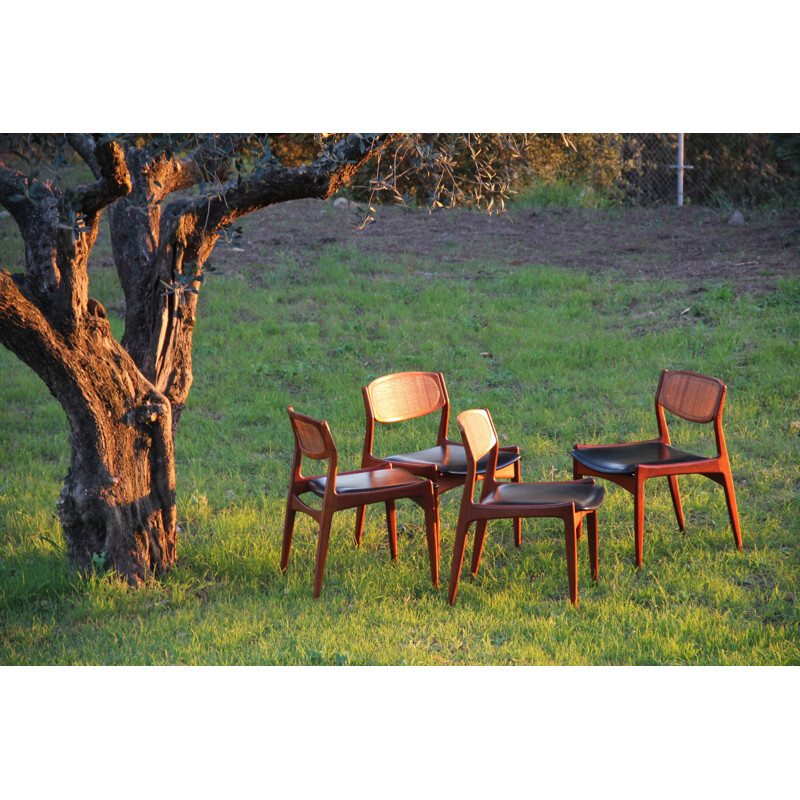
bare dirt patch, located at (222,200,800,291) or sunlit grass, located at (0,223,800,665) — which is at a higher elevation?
bare dirt patch, located at (222,200,800,291)

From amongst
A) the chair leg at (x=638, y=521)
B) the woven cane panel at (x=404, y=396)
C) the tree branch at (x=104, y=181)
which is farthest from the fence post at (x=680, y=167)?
the tree branch at (x=104, y=181)

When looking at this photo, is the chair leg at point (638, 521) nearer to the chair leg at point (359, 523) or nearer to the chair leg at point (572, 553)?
the chair leg at point (572, 553)

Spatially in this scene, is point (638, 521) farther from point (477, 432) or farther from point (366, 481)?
point (366, 481)

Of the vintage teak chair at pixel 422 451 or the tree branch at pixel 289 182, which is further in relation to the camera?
the vintage teak chair at pixel 422 451

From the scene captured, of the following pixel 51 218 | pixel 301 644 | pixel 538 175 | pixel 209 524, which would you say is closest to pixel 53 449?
pixel 209 524

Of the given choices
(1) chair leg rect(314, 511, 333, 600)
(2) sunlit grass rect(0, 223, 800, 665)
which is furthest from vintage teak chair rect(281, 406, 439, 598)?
(2) sunlit grass rect(0, 223, 800, 665)

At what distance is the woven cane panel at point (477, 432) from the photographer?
14.0ft

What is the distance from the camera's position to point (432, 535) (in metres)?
4.64

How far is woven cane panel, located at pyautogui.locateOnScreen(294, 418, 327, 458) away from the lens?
4477 mm

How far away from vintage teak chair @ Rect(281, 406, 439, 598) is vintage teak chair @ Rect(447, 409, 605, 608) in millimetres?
240

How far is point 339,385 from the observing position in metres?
8.48

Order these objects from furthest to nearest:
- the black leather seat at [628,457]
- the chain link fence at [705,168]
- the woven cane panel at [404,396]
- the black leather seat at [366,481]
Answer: the chain link fence at [705,168] < the woven cane panel at [404,396] < the black leather seat at [628,457] < the black leather seat at [366,481]

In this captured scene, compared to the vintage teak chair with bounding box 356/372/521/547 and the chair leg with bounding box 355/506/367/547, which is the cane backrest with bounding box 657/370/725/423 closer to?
the vintage teak chair with bounding box 356/372/521/547

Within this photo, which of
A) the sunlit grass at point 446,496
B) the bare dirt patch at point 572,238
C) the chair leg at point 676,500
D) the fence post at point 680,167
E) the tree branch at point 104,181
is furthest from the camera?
the fence post at point 680,167
